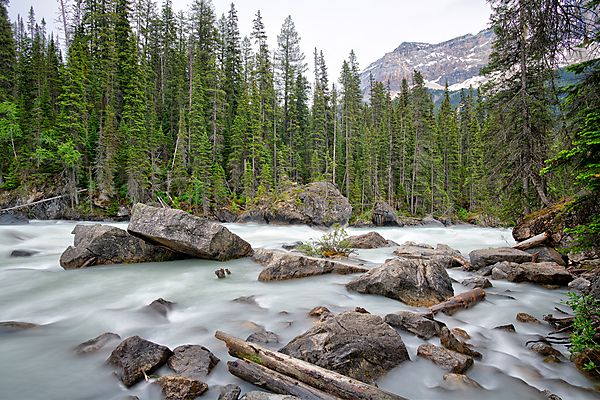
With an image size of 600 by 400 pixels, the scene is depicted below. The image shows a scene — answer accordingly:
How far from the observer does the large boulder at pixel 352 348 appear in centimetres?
286

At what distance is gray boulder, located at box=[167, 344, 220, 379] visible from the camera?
9.86 ft

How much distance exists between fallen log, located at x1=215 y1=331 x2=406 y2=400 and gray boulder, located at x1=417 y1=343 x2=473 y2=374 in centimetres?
141

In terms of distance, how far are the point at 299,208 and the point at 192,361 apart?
21178 millimetres

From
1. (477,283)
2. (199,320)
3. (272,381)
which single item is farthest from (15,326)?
(477,283)

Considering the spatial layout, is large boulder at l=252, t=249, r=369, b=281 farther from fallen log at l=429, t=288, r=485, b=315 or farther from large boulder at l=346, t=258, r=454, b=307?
fallen log at l=429, t=288, r=485, b=315

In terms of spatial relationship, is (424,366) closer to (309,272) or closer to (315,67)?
(309,272)

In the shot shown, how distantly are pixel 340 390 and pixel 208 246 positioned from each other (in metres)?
6.78

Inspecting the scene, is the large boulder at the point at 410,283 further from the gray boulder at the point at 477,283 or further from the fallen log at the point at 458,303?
the gray boulder at the point at 477,283

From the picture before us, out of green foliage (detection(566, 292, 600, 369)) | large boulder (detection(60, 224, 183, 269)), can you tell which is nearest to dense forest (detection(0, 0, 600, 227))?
green foliage (detection(566, 292, 600, 369))

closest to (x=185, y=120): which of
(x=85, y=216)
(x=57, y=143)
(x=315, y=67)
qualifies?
(x=57, y=143)

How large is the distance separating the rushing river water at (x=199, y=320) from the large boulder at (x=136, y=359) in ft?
0.30

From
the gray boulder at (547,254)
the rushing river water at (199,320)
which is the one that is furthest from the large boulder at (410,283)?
the gray boulder at (547,254)

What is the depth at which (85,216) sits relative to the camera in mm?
21344

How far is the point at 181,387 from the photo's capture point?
106 inches
